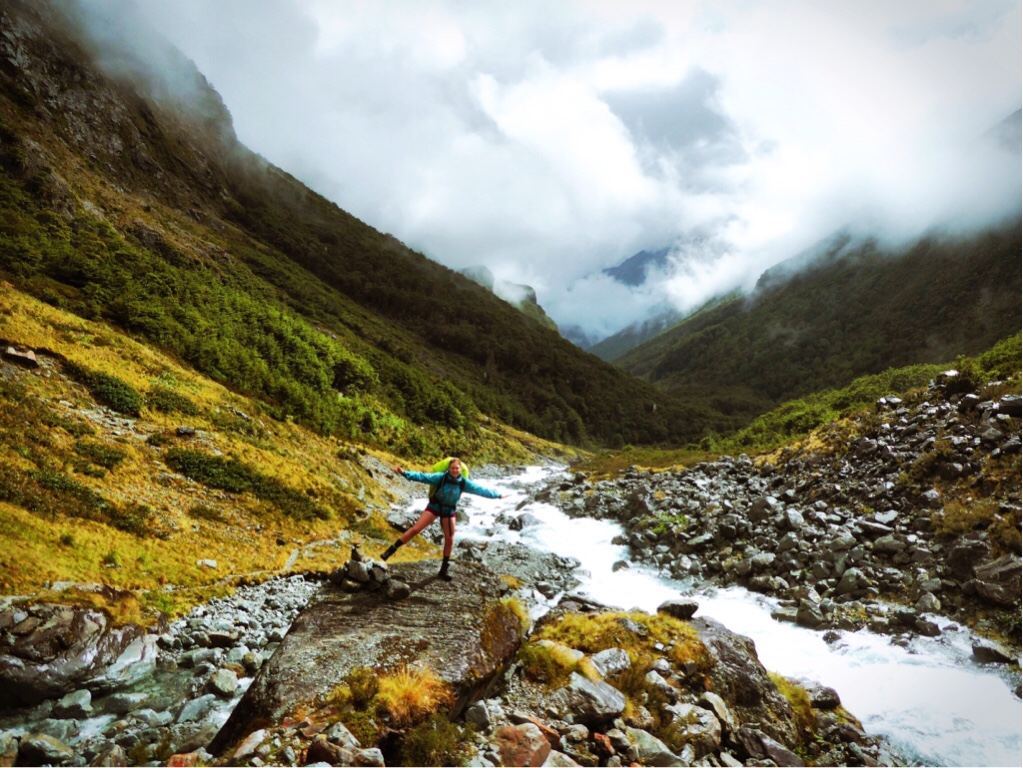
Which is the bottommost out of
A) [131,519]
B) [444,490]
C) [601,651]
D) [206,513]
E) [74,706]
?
[74,706]

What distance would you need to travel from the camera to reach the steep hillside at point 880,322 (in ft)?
367

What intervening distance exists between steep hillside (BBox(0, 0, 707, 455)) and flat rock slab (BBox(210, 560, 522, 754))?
82.4ft

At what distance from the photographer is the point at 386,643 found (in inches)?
264

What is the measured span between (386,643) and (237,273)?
74.6m

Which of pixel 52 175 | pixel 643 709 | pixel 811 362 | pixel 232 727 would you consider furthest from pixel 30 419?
pixel 811 362

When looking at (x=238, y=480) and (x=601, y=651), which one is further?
(x=238, y=480)

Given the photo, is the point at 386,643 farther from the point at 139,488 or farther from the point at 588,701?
the point at 139,488

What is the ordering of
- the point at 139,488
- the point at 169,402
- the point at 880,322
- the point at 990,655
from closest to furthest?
the point at 990,655, the point at 139,488, the point at 169,402, the point at 880,322

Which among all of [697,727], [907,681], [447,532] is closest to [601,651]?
A: [697,727]

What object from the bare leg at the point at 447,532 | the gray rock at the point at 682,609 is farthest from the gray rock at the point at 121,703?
the gray rock at the point at 682,609

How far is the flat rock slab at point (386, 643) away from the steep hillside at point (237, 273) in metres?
25.1

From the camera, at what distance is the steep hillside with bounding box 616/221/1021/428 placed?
4406 inches

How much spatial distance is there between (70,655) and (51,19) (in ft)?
420

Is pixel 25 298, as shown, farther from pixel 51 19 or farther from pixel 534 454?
pixel 51 19
